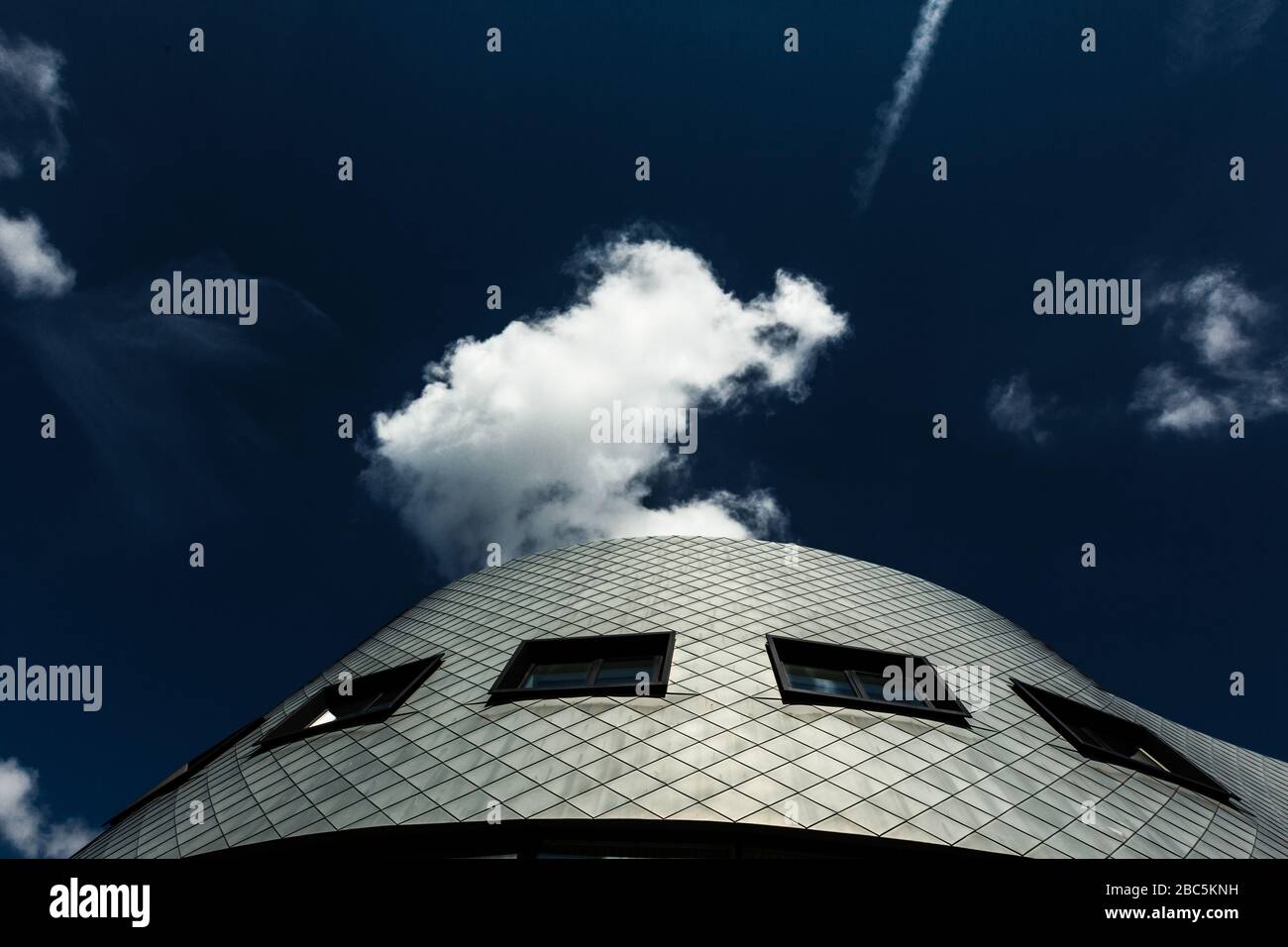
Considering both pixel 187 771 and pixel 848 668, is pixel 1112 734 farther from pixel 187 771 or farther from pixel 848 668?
pixel 187 771

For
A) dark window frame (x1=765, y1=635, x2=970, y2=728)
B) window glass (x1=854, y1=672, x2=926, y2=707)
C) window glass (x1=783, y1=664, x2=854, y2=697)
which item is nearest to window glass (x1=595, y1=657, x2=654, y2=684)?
dark window frame (x1=765, y1=635, x2=970, y2=728)

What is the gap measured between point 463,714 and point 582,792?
4.50 meters

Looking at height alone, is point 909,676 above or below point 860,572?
below

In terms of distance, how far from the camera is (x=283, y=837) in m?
13.0

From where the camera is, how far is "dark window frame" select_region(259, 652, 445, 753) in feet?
56.2

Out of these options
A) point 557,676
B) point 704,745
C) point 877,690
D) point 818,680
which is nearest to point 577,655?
point 557,676

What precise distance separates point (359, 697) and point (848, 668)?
502 inches

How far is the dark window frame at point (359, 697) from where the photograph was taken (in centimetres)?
1714

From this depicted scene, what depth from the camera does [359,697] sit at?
19562 mm

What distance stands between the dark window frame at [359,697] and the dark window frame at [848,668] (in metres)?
8.64

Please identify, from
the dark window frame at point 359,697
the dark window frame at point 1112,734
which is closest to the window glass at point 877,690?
the dark window frame at point 1112,734
